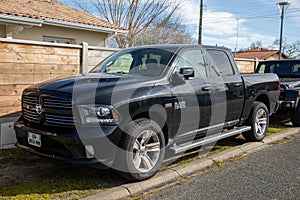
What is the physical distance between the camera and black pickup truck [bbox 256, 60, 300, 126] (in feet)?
25.1

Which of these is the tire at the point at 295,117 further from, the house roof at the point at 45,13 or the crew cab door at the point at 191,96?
the house roof at the point at 45,13

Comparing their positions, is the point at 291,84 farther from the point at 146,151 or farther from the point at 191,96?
the point at 146,151

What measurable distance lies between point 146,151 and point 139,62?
61.2 inches

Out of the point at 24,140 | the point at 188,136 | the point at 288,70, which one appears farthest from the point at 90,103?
the point at 288,70

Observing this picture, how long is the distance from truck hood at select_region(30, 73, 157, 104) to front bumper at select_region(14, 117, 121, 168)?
14.4 inches

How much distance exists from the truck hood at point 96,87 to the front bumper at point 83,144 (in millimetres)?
366

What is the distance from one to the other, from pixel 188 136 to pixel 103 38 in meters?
9.43

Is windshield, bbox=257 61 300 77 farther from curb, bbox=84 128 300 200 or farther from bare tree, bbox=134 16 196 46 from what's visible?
bare tree, bbox=134 16 196 46

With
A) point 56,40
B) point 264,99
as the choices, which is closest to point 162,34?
point 56,40

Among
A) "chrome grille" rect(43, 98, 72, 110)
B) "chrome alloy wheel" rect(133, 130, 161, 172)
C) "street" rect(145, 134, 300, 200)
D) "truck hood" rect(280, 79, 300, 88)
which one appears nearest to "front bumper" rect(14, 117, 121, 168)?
"chrome grille" rect(43, 98, 72, 110)

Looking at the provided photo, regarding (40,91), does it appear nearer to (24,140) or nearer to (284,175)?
(24,140)

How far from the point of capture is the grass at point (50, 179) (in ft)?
12.1

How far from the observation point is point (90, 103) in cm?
364

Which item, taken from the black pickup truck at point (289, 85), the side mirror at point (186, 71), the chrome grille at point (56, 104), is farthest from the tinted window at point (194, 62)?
the black pickup truck at point (289, 85)
